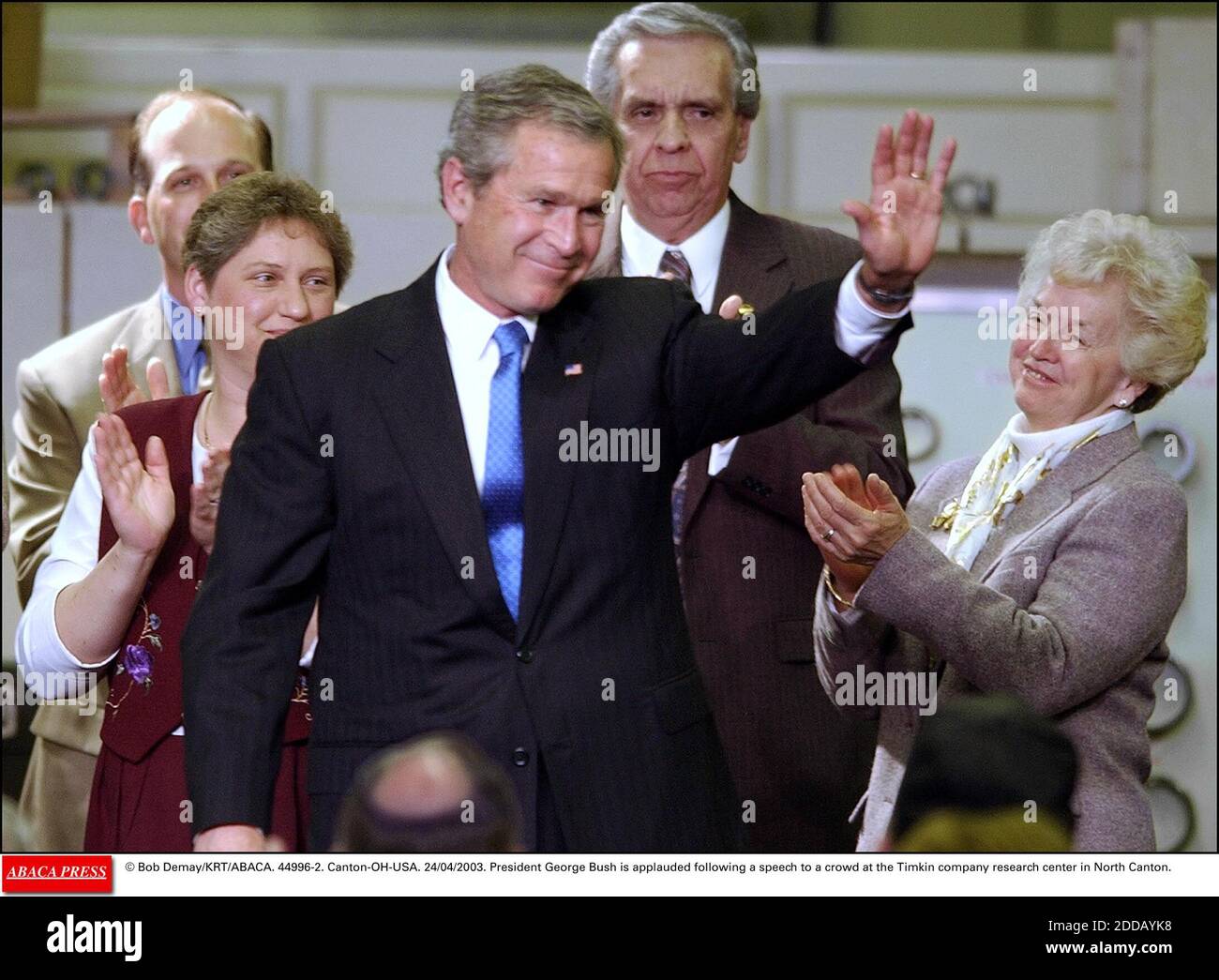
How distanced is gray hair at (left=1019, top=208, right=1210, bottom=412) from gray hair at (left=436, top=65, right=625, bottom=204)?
0.61 meters

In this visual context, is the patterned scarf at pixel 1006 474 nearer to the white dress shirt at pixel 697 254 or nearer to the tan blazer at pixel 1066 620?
the tan blazer at pixel 1066 620

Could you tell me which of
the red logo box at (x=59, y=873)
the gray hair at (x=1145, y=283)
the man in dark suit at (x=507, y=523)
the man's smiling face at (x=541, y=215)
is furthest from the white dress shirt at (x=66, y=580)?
the gray hair at (x=1145, y=283)

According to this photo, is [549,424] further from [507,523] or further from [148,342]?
[148,342]

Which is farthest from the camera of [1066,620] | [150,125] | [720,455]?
[150,125]

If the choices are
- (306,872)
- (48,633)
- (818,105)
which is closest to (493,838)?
(306,872)

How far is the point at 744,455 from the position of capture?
2.38 m

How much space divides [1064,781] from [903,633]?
77cm

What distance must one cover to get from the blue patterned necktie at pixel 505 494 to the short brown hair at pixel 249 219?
20.8 inches

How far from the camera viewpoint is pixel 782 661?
2504 millimetres

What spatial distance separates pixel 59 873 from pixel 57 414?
868 mm

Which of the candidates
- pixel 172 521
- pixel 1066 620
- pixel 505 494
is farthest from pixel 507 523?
A: pixel 1066 620

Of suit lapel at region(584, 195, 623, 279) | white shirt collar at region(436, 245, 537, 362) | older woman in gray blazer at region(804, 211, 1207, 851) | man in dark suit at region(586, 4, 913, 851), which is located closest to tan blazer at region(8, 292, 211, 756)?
suit lapel at region(584, 195, 623, 279)

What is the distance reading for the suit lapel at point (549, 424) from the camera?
6.15 ft
